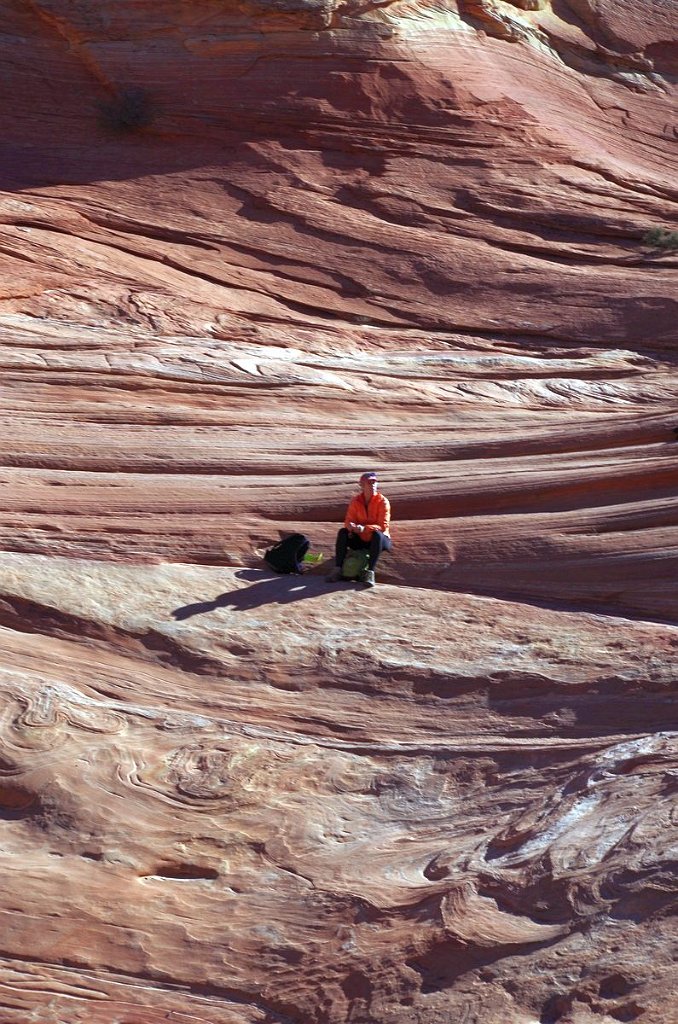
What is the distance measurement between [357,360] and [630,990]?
6.92 meters

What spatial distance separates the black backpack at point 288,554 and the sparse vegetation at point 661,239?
7.37m

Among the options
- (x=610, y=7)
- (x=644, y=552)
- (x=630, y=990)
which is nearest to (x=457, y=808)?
(x=630, y=990)

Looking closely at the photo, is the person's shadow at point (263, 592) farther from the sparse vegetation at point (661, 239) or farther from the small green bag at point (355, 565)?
the sparse vegetation at point (661, 239)

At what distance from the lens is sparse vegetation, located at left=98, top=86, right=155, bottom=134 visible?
14.7 metres

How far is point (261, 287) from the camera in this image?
13430mm

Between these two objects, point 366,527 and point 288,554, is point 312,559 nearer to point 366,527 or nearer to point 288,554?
point 288,554

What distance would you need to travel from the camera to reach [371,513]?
9.30 meters

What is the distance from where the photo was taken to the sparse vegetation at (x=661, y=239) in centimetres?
1430

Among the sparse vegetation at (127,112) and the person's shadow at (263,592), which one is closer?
the person's shadow at (263,592)

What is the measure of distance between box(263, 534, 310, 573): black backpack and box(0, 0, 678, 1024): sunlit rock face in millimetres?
162

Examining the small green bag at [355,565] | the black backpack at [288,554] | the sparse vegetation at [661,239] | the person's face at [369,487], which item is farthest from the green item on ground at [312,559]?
the sparse vegetation at [661,239]

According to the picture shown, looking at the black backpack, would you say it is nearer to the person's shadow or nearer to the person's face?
the person's shadow

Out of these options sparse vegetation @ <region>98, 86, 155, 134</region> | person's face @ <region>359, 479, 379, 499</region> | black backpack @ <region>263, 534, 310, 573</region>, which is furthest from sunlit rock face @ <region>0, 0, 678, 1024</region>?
person's face @ <region>359, 479, 379, 499</region>

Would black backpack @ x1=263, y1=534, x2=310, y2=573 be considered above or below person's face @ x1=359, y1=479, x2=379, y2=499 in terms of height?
below
